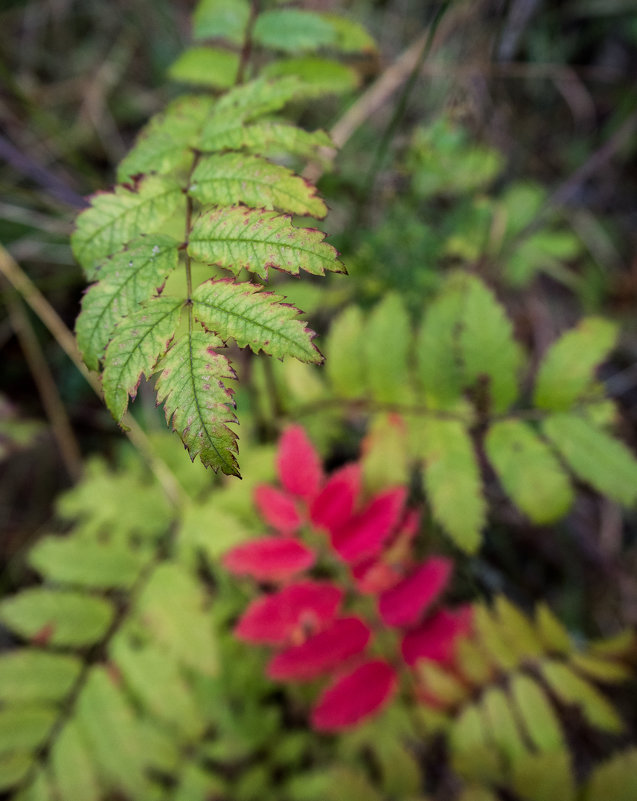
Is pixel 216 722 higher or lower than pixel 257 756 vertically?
higher

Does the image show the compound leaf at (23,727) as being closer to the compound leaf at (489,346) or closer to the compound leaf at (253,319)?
the compound leaf at (253,319)

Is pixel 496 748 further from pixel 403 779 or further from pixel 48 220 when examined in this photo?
pixel 48 220

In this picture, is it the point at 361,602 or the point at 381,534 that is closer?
the point at 381,534

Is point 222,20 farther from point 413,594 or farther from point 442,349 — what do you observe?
point 413,594

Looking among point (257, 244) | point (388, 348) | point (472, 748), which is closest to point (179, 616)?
point (472, 748)

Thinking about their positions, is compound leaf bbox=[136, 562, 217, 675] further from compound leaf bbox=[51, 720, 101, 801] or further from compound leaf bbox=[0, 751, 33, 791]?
compound leaf bbox=[0, 751, 33, 791]

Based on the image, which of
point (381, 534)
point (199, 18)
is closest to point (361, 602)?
point (381, 534)
